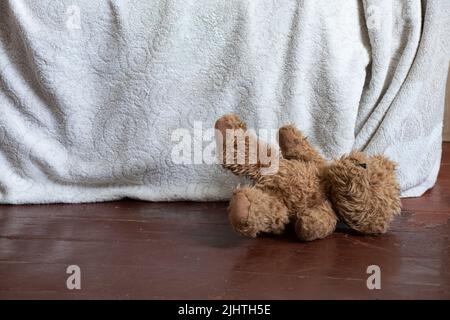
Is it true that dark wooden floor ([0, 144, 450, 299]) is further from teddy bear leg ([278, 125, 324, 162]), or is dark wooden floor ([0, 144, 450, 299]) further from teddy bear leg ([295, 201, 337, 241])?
teddy bear leg ([278, 125, 324, 162])

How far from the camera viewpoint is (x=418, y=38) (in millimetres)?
1515

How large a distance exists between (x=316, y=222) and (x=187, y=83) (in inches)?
18.9

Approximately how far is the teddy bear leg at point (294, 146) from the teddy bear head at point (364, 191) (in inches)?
2.5

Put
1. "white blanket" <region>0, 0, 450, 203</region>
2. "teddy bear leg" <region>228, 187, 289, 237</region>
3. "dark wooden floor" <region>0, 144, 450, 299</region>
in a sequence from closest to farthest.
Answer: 1. "dark wooden floor" <region>0, 144, 450, 299</region>
2. "teddy bear leg" <region>228, 187, 289, 237</region>
3. "white blanket" <region>0, 0, 450, 203</region>

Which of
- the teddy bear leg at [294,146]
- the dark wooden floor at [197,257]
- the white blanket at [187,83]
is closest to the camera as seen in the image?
the dark wooden floor at [197,257]

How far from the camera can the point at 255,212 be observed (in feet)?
3.83

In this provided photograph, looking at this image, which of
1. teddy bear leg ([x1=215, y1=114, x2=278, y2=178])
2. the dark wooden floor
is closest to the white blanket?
the dark wooden floor

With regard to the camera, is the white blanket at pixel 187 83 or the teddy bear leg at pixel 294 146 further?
Result: the white blanket at pixel 187 83

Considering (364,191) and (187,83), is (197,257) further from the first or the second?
(187,83)

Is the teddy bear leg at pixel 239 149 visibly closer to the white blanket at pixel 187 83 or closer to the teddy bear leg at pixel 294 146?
the teddy bear leg at pixel 294 146

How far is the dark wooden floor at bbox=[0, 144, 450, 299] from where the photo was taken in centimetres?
103

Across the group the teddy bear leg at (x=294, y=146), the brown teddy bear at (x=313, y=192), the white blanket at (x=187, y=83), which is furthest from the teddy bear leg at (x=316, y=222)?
the white blanket at (x=187, y=83)

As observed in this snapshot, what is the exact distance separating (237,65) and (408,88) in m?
0.41

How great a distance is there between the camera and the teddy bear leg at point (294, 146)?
1318 millimetres
